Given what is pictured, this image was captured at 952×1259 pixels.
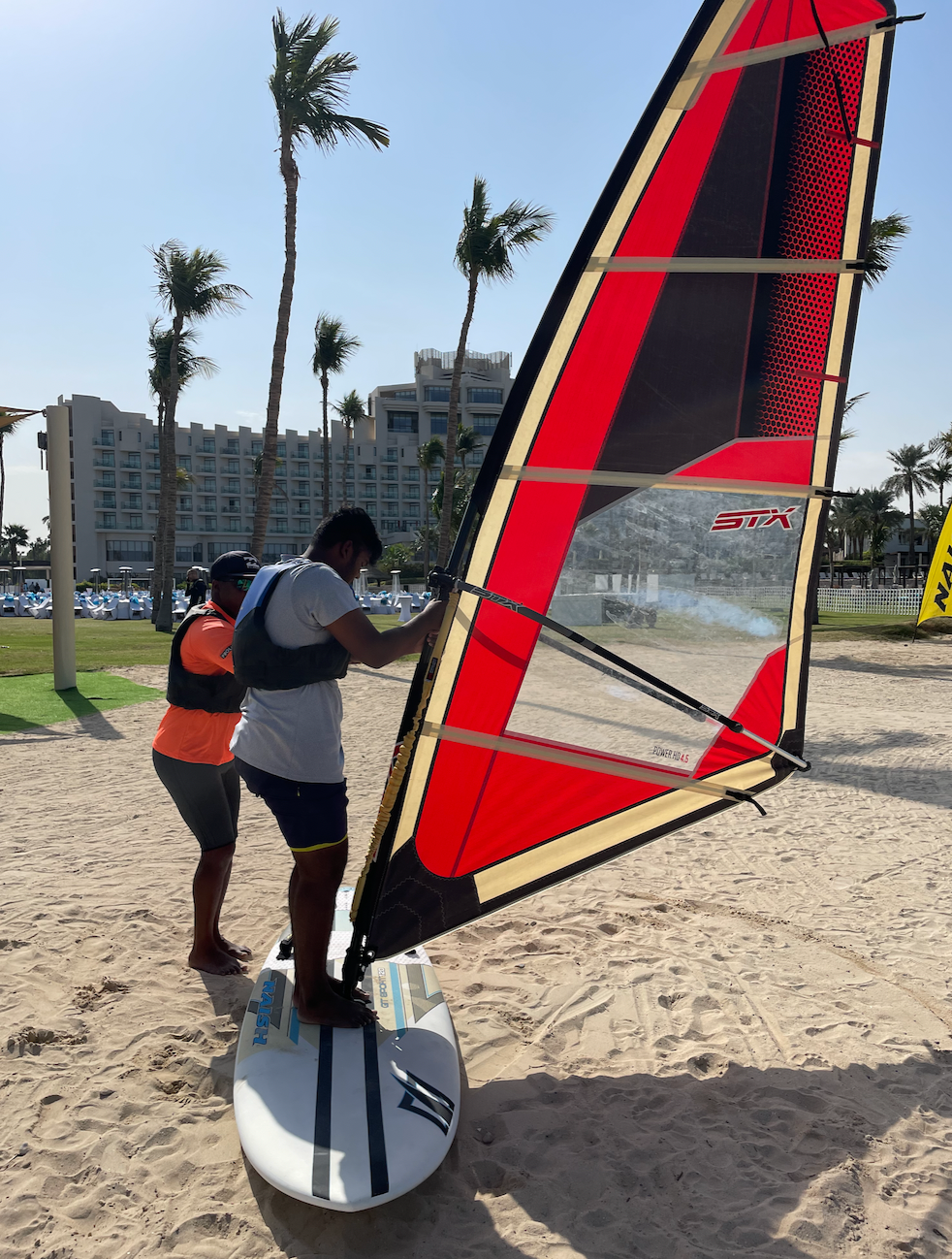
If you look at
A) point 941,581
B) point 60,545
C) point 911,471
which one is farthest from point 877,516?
point 60,545

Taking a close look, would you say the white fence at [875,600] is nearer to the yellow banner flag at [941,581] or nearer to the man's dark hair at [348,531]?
the yellow banner flag at [941,581]

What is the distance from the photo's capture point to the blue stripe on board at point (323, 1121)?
7.26ft

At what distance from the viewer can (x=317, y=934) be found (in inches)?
109

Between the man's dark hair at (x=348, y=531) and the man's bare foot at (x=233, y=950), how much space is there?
2065 millimetres

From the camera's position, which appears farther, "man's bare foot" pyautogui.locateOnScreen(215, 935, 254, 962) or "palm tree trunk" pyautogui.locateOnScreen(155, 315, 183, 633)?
"palm tree trunk" pyautogui.locateOnScreen(155, 315, 183, 633)

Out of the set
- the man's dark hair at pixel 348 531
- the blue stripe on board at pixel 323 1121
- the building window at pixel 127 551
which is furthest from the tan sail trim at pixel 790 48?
the building window at pixel 127 551

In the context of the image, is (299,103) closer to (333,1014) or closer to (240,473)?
(333,1014)

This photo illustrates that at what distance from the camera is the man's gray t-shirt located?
2.52 metres

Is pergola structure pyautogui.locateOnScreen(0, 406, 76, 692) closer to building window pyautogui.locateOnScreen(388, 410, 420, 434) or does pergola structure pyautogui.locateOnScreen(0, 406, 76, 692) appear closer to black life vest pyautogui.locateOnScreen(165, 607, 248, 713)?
black life vest pyautogui.locateOnScreen(165, 607, 248, 713)

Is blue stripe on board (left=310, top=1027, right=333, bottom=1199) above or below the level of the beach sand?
above

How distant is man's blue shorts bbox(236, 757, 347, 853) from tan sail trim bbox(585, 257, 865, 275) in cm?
191

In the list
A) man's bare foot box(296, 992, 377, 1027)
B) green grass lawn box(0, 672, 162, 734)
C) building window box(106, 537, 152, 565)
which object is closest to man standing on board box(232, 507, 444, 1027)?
man's bare foot box(296, 992, 377, 1027)

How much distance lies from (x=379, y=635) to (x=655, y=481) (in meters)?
1.03

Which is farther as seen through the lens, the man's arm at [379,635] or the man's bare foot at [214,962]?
the man's bare foot at [214,962]
